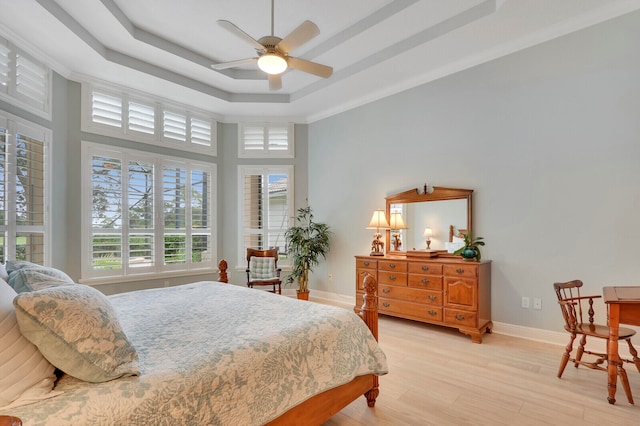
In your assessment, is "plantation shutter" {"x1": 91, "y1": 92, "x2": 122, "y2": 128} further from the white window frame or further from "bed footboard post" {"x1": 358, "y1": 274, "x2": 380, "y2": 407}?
"bed footboard post" {"x1": 358, "y1": 274, "x2": 380, "y2": 407}

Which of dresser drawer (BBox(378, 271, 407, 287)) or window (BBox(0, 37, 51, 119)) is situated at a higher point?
window (BBox(0, 37, 51, 119))

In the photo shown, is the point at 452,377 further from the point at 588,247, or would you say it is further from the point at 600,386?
the point at 588,247

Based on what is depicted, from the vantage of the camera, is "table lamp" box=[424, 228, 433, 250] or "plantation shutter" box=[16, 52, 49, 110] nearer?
"plantation shutter" box=[16, 52, 49, 110]

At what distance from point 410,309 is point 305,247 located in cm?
192

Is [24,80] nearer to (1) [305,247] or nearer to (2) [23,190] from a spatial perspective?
(2) [23,190]

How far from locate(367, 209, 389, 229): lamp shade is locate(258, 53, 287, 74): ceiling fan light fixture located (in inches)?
96.3

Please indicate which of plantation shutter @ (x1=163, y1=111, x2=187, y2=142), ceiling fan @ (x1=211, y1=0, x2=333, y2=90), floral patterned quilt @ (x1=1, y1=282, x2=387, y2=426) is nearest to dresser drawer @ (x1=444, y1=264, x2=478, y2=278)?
floral patterned quilt @ (x1=1, y1=282, x2=387, y2=426)

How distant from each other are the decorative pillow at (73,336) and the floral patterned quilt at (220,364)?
53mm

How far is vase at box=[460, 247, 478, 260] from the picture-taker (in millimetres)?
3586

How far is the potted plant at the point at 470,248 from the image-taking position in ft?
11.8

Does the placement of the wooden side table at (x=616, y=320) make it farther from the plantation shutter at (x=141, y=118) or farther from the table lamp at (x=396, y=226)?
the plantation shutter at (x=141, y=118)

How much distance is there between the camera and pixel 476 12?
10.2 feet

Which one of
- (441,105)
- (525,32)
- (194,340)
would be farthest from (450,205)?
(194,340)

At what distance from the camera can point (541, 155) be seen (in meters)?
3.38
